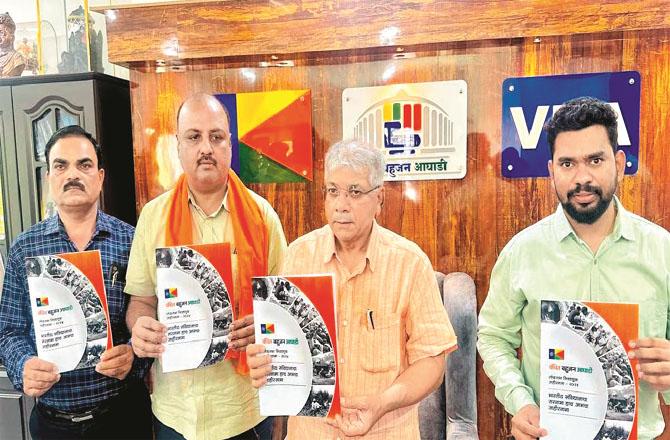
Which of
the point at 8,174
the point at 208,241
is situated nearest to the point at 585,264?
the point at 208,241

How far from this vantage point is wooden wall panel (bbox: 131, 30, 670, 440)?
1.47 m

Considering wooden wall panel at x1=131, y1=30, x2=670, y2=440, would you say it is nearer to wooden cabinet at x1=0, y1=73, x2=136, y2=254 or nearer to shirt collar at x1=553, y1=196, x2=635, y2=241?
shirt collar at x1=553, y1=196, x2=635, y2=241

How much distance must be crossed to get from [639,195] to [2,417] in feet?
8.59

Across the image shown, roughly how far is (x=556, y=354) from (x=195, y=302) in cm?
116

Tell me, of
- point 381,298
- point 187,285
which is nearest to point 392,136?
point 381,298

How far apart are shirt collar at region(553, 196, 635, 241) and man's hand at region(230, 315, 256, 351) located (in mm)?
1039

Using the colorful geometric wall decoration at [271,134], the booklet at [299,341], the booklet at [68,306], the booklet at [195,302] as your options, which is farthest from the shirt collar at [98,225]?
the booklet at [299,341]

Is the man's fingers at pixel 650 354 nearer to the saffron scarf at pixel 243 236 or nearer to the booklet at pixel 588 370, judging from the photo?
the booklet at pixel 588 370

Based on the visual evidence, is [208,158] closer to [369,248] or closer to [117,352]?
[369,248]

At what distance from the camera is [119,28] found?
1756 millimetres

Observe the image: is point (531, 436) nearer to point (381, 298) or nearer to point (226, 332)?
point (381, 298)

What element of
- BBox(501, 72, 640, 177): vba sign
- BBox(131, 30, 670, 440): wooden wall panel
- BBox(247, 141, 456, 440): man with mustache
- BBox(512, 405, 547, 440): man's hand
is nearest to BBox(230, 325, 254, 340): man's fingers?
BBox(247, 141, 456, 440): man with mustache

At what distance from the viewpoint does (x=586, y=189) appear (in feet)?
4.71

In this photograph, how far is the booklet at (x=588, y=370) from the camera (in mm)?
1363
